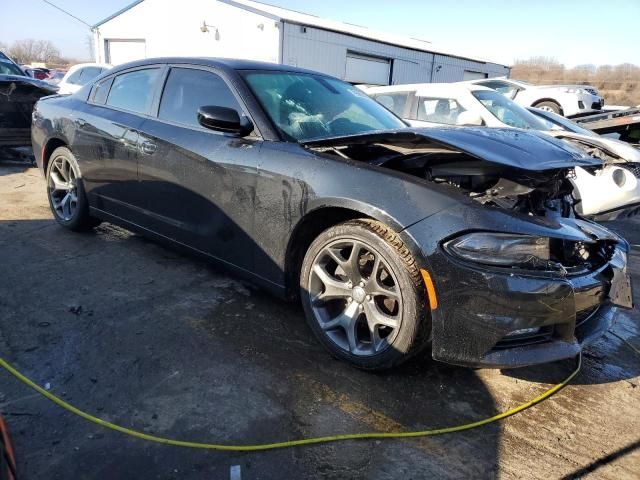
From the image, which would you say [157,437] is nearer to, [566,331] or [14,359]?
[14,359]

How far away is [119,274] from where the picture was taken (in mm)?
3586

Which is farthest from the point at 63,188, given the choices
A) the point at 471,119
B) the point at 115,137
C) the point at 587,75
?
the point at 587,75

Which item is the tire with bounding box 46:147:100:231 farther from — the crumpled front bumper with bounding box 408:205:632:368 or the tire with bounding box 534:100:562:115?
the tire with bounding box 534:100:562:115

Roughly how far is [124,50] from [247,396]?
983 inches

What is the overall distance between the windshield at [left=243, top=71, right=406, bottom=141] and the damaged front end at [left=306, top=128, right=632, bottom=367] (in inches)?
21.4

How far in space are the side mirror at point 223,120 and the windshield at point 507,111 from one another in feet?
14.5

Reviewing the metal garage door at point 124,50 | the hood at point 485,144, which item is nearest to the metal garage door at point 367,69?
the metal garage door at point 124,50

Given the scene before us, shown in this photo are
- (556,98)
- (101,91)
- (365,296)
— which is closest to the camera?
(365,296)

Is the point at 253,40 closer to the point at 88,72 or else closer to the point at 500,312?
the point at 88,72

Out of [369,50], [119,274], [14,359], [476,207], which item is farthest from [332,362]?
[369,50]

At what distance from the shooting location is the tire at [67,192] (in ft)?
14.0

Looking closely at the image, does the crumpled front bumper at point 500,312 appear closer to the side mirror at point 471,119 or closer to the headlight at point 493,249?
the headlight at point 493,249

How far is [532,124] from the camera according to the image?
620cm

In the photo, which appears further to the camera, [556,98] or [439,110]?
[556,98]
